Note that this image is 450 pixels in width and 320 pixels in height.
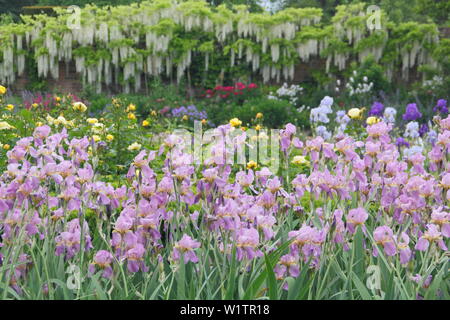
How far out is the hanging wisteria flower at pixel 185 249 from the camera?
1642 millimetres

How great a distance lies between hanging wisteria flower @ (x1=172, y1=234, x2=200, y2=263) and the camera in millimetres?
1642

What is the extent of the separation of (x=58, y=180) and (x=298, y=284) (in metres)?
0.84

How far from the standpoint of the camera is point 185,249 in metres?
1.66

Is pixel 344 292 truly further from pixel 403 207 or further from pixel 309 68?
pixel 309 68

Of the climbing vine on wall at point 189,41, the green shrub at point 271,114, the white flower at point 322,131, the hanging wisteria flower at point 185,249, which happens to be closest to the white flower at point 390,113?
the white flower at point 322,131

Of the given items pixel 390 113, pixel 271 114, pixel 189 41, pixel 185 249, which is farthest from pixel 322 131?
pixel 189 41

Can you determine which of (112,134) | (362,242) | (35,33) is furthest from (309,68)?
(362,242)

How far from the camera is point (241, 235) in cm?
167

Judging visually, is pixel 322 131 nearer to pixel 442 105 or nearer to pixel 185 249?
pixel 442 105

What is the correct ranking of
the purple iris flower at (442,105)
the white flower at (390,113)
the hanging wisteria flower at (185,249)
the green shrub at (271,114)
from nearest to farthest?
the hanging wisteria flower at (185,249) < the white flower at (390,113) < the purple iris flower at (442,105) < the green shrub at (271,114)

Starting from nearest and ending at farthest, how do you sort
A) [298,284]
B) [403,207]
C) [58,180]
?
[298,284] → [58,180] → [403,207]

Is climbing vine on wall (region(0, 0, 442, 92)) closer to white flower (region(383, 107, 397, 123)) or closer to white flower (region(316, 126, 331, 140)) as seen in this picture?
white flower (region(316, 126, 331, 140))

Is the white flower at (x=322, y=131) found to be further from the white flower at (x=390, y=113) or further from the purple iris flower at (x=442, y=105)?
the purple iris flower at (x=442, y=105)

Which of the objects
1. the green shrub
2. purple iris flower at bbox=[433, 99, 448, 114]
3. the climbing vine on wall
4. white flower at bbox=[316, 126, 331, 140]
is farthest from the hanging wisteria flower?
the climbing vine on wall
